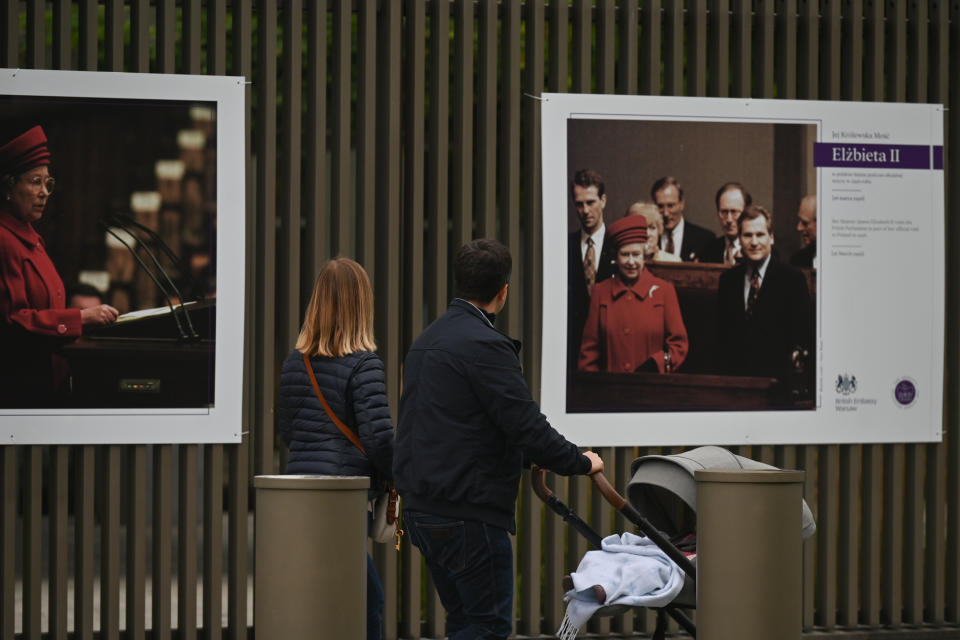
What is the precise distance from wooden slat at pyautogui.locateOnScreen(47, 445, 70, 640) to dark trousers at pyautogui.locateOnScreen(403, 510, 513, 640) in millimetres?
2554

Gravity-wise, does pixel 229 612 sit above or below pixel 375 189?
below

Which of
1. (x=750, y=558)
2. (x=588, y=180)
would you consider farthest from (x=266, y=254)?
(x=750, y=558)

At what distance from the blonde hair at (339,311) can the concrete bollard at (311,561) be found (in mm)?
1052

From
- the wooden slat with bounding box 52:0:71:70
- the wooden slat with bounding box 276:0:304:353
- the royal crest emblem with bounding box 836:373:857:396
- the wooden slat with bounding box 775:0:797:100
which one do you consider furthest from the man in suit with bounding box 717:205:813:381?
the wooden slat with bounding box 52:0:71:70

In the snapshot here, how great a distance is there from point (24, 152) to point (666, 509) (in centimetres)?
358

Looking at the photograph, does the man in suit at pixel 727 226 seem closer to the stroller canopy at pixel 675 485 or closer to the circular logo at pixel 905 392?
the circular logo at pixel 905 392

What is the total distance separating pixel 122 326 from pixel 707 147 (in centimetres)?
319

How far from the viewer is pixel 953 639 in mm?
6961

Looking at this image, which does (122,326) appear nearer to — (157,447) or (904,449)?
(157,447)

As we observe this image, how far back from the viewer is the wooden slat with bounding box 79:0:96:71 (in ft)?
20.6


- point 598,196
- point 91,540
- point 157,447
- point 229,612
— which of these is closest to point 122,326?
point 157,447

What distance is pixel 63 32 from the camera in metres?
6.31

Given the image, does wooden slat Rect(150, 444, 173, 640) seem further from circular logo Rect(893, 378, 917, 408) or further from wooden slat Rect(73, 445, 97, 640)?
circular logo Rect(893, 378, 917, 408)

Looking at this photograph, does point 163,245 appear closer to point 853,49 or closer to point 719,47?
point 719,47
